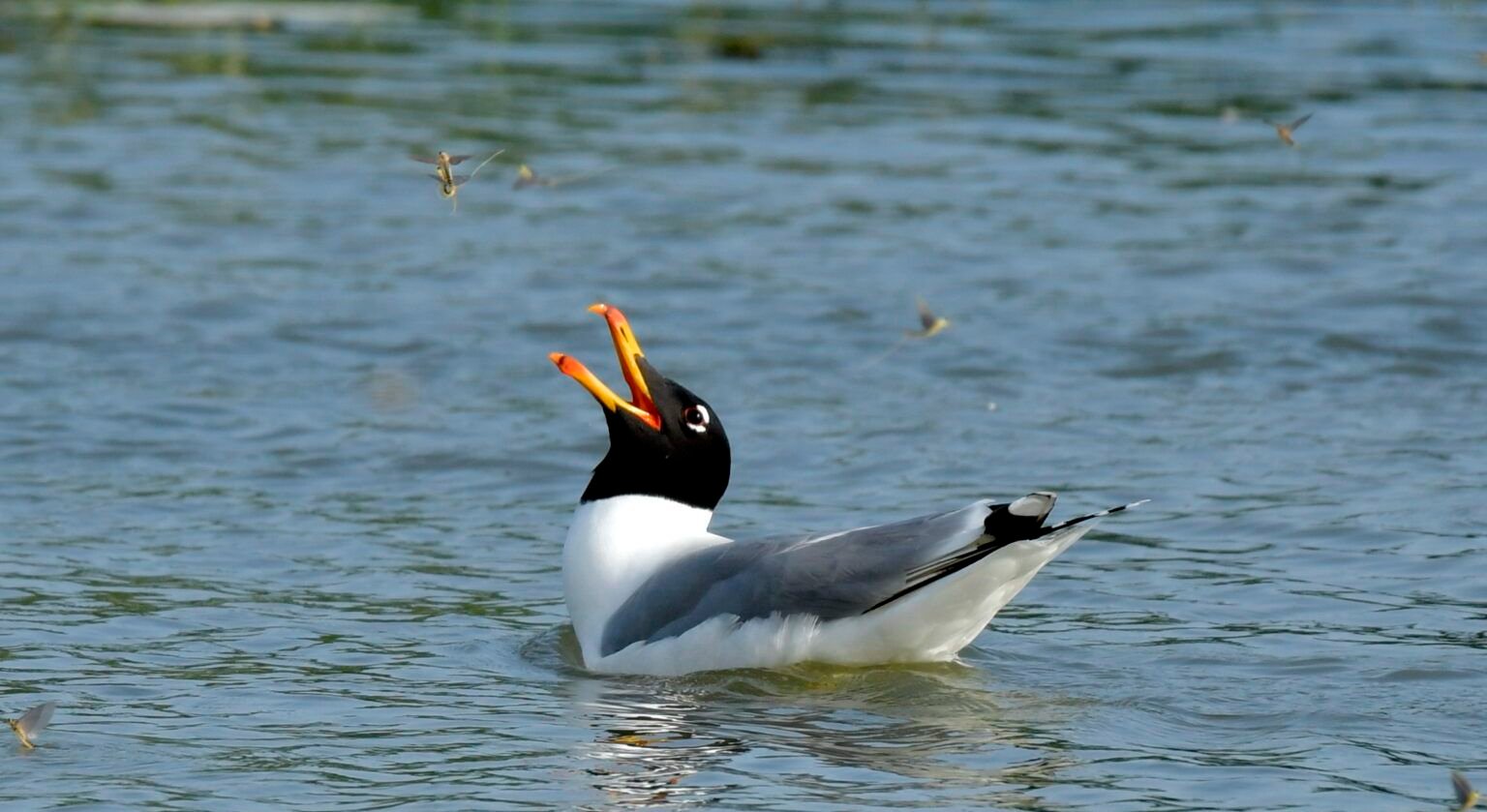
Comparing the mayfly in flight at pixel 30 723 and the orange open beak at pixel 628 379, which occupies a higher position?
the orange open beak at pixel 628 379

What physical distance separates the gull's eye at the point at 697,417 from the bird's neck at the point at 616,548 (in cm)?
26

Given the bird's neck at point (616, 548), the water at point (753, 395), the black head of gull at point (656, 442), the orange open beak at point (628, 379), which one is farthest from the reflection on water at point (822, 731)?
the orange open beak at point (628, 379)

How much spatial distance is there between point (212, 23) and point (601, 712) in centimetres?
1849

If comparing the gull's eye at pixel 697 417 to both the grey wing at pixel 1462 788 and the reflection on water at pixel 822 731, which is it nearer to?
the reflection on water at pixel 822 731

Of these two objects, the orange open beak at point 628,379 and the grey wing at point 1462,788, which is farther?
the orange open beak at point 628,379

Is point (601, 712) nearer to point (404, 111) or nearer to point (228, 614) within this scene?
point (228, 614)

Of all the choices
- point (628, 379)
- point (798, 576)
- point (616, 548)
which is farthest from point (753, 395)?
point (798, 576)

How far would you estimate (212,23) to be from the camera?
24.4m

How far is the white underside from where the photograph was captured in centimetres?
722

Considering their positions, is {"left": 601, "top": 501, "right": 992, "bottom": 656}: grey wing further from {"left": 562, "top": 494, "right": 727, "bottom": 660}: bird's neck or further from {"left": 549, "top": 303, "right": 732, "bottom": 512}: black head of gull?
{"left": 549, "top": 303, "right": 732, "bottom": 512}: black head of gull

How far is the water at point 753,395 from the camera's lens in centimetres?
689

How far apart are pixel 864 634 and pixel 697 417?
46.5 inches

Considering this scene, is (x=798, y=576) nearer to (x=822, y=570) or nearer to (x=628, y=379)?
(x=822, y=570)

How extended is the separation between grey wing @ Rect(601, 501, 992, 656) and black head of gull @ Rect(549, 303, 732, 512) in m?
0.42
